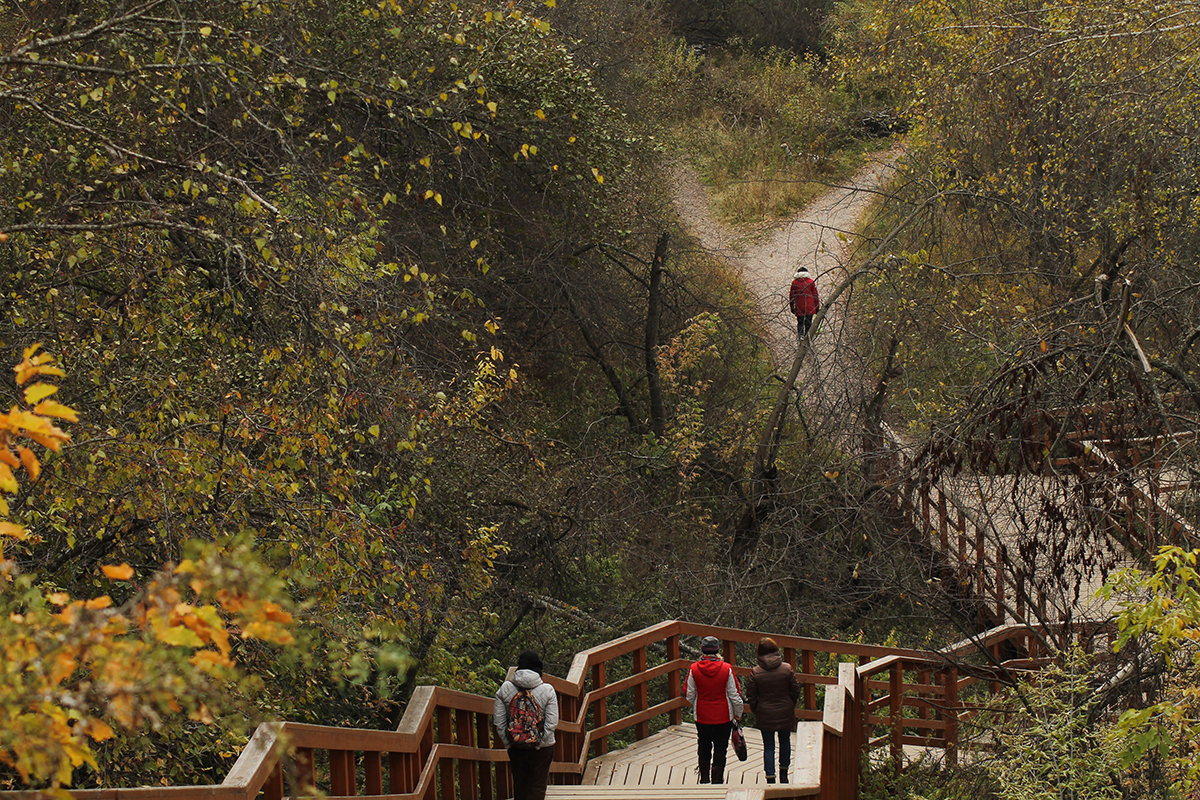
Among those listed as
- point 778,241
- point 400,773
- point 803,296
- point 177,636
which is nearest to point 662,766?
point 400,773

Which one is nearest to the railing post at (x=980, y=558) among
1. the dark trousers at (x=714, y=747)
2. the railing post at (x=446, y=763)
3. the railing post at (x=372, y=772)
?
the dark trousers at (x=714, y=747)

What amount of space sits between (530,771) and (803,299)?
12386mm

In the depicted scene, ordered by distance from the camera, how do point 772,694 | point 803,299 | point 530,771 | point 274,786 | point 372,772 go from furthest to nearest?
point 803,299 < point 772,694 < point 530,771 < point 372,772 < point 274,786

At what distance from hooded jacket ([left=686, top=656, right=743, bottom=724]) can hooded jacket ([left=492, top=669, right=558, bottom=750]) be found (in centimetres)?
152

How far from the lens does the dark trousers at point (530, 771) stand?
7.06 m

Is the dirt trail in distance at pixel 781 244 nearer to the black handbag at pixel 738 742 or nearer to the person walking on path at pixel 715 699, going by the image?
the black handbag at pixel 738 742

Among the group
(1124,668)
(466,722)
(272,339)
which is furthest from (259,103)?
(1124,668)

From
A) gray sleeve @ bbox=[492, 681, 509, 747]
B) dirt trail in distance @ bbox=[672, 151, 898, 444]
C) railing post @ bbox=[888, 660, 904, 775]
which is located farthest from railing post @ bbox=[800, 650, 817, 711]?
dirt trail in distance @ bbox=[672, 151, 898, 444]

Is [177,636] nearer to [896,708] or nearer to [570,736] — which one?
[570,736]

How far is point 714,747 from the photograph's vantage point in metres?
8.60

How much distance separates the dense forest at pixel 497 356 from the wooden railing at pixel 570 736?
36 cm

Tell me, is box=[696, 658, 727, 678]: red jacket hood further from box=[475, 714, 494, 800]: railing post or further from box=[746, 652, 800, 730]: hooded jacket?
box=[475, 714, 494, 800]: railing post

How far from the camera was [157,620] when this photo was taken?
2283 millimetres

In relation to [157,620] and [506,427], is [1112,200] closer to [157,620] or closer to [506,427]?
[506,427]
